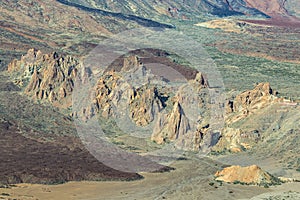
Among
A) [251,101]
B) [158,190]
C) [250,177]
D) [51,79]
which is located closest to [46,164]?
[158,190]

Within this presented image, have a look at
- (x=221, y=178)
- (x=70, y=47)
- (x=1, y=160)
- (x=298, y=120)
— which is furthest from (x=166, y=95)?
(x=70, y=47)

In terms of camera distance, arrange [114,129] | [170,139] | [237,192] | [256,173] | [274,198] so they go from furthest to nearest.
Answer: [114,129], [170,139], [256,173], [237,192], [274,198]

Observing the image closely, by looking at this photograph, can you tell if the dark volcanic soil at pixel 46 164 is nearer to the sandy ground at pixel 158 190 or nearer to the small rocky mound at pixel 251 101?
the sandy ground at pixel 158 190

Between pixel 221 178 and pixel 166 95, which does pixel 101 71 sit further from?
pixel 221 178

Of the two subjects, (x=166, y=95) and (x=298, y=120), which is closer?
(x=298, y=120)

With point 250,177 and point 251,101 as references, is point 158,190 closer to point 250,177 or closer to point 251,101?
point 250,177

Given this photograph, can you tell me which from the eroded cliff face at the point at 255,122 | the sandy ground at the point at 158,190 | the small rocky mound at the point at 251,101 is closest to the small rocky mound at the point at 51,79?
the small rocky mound at the point at 251,101

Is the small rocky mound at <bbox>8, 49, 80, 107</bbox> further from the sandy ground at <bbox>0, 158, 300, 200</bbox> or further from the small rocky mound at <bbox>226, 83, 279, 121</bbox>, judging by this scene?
the sandy ground at <bbox>0, 158, 300, 200</bbox>
